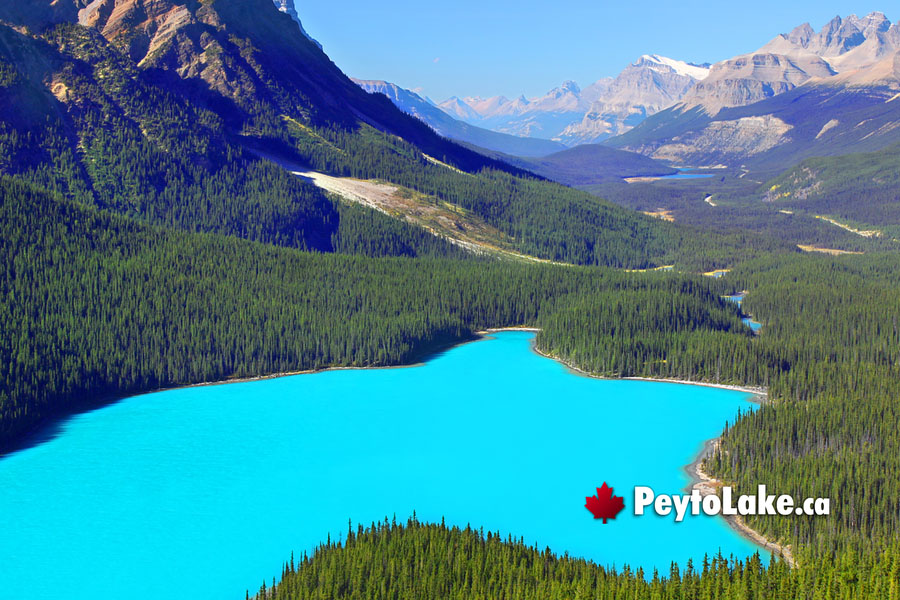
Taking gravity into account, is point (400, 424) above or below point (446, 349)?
below

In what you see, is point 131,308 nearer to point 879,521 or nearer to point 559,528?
point 559,528

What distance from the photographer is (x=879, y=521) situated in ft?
271

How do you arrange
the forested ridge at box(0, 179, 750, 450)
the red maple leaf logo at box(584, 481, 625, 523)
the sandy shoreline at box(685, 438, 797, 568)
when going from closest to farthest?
the sandy shoreline at box(685, 438, 797, 568)
the red maple leaf logo at box(584, 481, 625, 523)
the forested ridge at box(0, 179, 750, 450)

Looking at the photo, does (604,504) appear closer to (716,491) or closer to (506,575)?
(716,491)

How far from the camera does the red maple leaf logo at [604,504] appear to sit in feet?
300

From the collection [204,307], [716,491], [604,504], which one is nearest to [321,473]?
[604,504]

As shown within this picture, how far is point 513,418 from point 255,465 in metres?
34.5

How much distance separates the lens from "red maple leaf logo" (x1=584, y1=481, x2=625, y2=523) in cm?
9150

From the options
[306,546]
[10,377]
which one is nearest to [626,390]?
[306,546]
